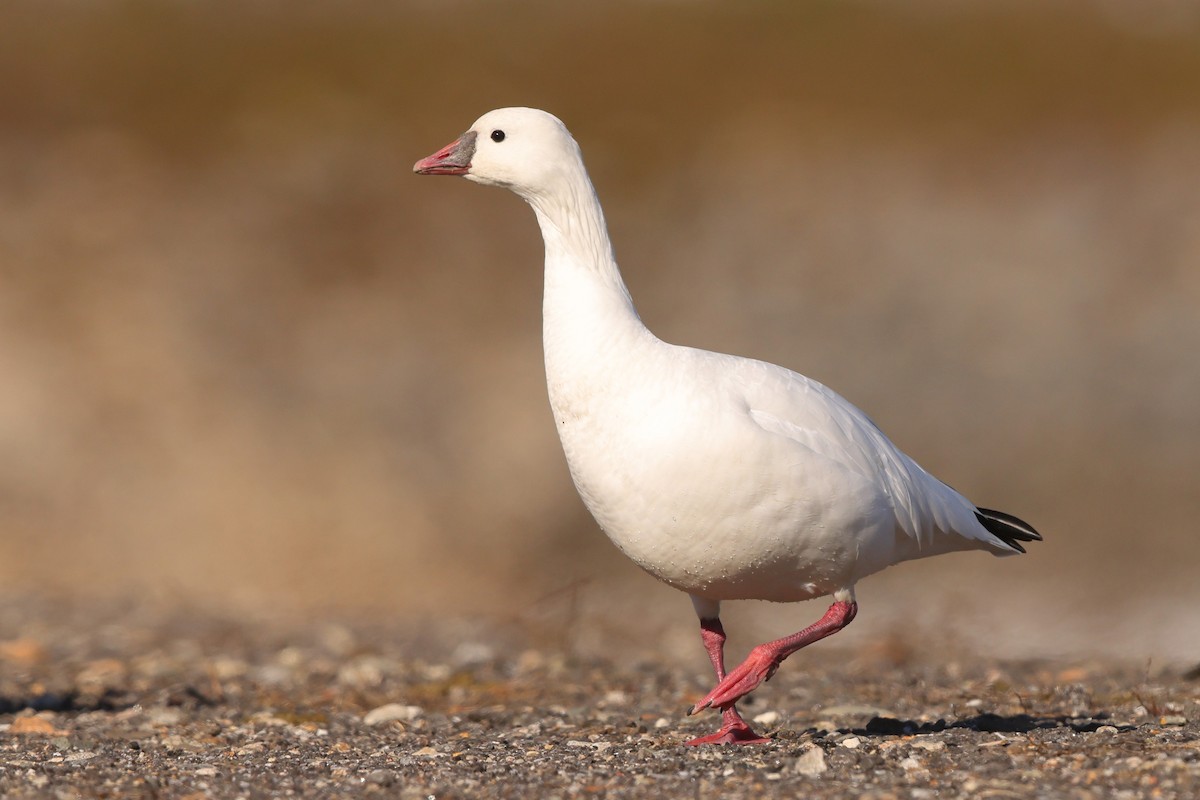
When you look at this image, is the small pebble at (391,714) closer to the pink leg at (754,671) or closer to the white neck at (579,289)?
the pink leg at (754,671)

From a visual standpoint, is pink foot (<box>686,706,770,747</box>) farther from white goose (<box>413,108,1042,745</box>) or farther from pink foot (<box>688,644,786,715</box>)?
pink foot (<box>688,644,786,715</box>)

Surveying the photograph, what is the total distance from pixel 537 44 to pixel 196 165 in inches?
201

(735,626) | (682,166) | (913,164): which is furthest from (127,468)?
(913,164)

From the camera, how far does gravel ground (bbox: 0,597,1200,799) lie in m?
5.53

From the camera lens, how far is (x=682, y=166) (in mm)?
20219

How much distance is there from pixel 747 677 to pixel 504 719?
6.99 feet

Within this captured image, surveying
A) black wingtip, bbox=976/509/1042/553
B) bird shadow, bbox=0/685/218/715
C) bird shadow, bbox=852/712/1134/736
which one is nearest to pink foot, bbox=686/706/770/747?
bird shadow, bbox=852/712/1134/736

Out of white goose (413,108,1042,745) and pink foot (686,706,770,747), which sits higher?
white goose (413,108,1042,745)

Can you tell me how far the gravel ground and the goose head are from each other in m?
2.60

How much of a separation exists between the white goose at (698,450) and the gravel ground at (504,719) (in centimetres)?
76

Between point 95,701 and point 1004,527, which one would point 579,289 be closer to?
point 1004,527

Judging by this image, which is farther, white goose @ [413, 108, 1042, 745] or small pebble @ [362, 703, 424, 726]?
small pebble @ [362, 703, 424, 726]

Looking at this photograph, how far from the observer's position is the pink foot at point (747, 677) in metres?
6.35

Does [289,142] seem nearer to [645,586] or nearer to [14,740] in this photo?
[645,586]
